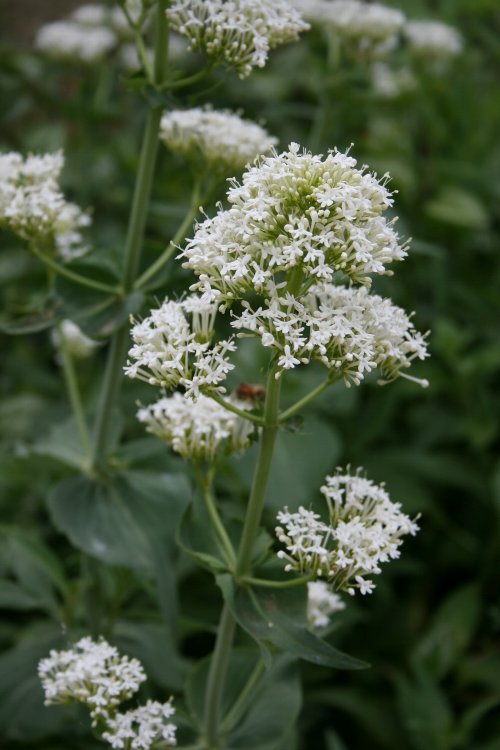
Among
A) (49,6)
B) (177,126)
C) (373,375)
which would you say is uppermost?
(49,6)

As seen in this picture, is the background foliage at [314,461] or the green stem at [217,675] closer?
the green stem at [217,675]

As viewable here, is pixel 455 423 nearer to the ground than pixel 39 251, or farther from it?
farther from it

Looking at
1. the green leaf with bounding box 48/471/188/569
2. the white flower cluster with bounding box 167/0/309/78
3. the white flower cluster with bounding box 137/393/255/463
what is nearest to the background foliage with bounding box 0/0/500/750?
the green leaf with bounding box 48/471/188/569

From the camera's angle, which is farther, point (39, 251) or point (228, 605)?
point (39, 251)

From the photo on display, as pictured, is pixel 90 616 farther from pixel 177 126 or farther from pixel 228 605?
pixel 177 126

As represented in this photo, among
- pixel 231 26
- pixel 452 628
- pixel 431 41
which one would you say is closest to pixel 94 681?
pixel 231 26

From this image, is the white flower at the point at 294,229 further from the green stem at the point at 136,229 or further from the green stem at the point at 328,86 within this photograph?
the green stem at the point at 328,86

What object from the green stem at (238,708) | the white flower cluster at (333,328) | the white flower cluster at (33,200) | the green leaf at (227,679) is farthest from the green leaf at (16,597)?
the white flower cluster at (333,328)

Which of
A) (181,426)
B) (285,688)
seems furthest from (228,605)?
(285,688)
